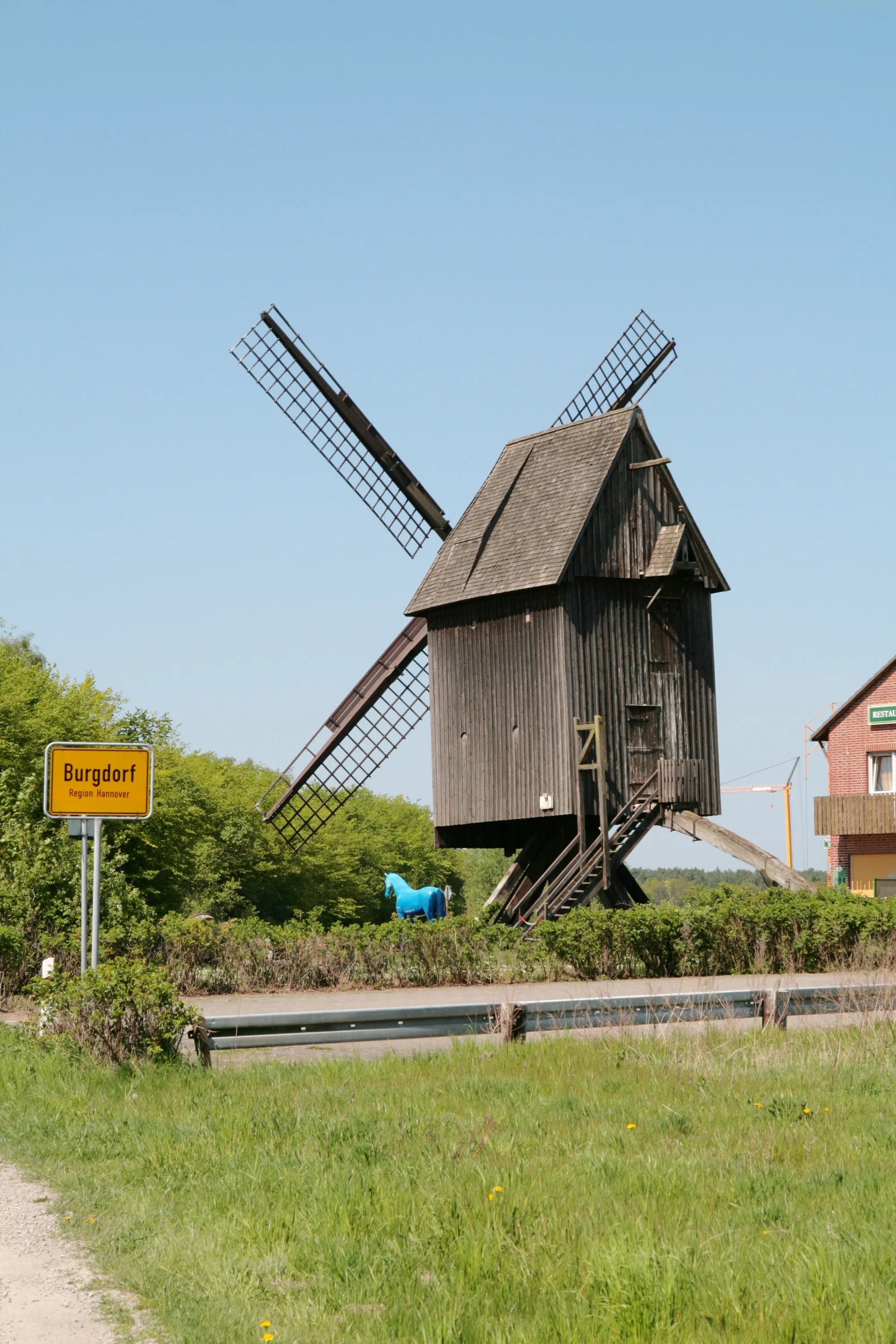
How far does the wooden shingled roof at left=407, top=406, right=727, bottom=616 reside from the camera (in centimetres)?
2669

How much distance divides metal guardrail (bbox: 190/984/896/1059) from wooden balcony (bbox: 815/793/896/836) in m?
36.5

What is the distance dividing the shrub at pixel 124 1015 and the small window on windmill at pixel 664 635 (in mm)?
17325

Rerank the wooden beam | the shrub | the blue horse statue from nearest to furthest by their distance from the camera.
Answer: the shrub, the wooden beam, the blue horse statue

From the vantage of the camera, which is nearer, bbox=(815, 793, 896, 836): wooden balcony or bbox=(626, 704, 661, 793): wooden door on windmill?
bbox=(626, 704, 661, 793): wooden door on windmill

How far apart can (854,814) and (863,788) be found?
319cm

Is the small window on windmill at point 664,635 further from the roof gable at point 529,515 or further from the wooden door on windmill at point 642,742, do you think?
the roof gable at point 529,515

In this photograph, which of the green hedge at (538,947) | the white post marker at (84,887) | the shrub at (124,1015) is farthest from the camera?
the green hedge at (538,947)

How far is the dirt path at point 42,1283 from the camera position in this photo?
532cm

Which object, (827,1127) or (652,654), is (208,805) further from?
(827,1127)

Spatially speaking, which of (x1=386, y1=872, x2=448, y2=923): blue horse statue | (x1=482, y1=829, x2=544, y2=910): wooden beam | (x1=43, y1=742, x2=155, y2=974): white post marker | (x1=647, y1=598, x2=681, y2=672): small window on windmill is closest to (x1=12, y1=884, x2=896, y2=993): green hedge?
(x1=43, y1=742, x2=155, y2=974): white post marker

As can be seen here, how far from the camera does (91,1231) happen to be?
21.9 feet

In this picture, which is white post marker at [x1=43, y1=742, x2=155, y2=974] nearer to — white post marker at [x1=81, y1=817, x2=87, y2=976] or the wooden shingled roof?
white post marker at [x1=81, y1=817, x2=87, y2=976]

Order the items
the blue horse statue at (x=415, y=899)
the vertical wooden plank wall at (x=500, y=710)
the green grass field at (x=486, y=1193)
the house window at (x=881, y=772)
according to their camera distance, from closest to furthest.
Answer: the green grass field at (x=486, y=1193) → the vertical wooden plank wall at (x=500, y=710) → the blue horse statue at (x=415, y=899) → the house window at (x=881, y=772)

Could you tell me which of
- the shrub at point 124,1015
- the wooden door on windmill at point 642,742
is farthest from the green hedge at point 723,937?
the shrub at point 124,1015
